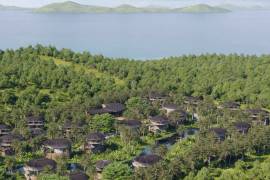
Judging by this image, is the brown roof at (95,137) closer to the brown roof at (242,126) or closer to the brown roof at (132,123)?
the brown roof at (132,123)

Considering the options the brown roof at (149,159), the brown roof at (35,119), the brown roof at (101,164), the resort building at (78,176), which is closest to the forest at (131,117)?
the brown roof at (35,119)

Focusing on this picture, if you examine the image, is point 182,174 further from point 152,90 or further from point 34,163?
point 152,90

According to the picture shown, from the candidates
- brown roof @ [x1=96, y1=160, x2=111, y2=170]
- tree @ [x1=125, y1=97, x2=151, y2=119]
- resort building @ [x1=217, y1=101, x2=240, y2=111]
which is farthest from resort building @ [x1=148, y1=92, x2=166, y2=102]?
brown roof @ [x1=96, y1=160, x2=111, y2=170]

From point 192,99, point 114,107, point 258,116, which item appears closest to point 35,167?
point 114,107

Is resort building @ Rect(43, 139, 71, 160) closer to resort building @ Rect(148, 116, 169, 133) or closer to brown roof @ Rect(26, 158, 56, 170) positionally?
brown roof @ Rect(26, 158, 56, 170)

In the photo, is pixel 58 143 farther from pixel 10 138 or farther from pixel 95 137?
pixel 10 138
